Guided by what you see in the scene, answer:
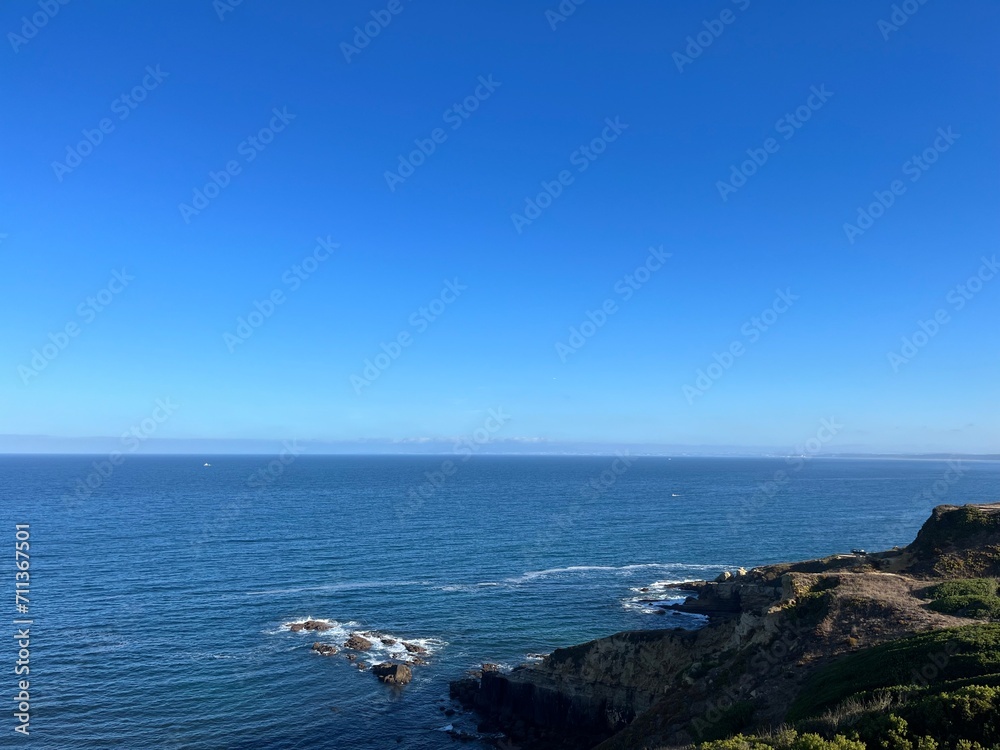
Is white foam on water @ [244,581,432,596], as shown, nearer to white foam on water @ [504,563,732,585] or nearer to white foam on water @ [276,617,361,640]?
white foam on water @ [276,617,361,640]

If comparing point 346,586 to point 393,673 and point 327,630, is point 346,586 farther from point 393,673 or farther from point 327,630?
point 393,673

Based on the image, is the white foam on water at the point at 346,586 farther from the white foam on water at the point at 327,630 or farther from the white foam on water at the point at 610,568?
the white foam on water at the point at 610,568

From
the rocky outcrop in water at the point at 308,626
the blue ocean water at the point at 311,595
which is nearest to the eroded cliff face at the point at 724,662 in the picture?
the blue ocean water at the point at 311,595

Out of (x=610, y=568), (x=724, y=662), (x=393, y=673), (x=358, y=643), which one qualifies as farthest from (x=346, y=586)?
(x=724, y=662)

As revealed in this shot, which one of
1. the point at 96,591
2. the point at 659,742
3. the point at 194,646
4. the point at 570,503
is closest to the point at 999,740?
the point at 659,742

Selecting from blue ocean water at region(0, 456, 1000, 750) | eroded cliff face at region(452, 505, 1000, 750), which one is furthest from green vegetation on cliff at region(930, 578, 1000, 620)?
blue ocean water at region(0, 456, 1000, 750)

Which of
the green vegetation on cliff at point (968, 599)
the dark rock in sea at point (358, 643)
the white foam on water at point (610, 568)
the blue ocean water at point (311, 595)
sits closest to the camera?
the green vegetation on cliff at point (968, 599)
